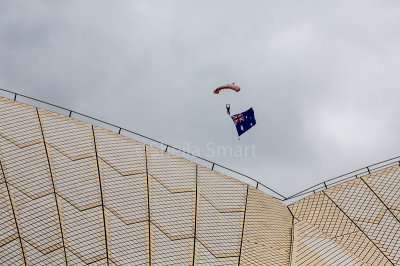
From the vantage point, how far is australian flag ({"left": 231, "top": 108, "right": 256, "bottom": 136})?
49625 millimetres

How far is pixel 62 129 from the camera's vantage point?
36125mm

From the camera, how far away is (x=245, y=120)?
50000mm

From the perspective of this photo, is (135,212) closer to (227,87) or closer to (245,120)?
(245,120)

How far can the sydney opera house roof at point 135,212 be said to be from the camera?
34781 millimetres

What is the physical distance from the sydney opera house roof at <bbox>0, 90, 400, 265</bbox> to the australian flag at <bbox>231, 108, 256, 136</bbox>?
11.8 m

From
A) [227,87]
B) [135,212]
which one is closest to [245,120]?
[227,87]

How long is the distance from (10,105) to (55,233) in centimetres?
931

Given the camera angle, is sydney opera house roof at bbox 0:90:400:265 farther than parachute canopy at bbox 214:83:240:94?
No

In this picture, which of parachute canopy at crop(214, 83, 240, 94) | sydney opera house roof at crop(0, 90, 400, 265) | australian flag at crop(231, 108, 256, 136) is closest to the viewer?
sydney opera house roof at crop(0, 90, 400, 265)

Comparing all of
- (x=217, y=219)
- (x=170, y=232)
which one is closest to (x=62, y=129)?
(x=170, y=232)

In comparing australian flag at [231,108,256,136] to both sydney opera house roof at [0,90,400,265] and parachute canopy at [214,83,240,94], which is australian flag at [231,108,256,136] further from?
sydney opera house roof at [0,90,400,265]

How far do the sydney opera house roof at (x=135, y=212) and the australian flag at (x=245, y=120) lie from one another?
11.8 m

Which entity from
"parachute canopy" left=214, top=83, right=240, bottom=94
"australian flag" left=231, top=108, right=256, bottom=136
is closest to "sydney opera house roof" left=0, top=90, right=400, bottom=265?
"australian flag" left=231, top=108, right=256, bottom=136

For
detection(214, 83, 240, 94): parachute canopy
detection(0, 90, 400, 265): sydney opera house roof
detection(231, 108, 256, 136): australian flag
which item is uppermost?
detection(214, 83, 240, 94): parachute canopy
